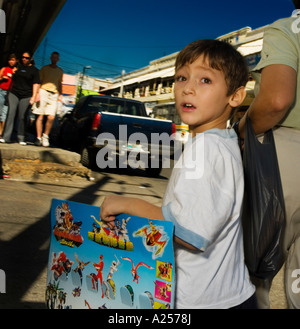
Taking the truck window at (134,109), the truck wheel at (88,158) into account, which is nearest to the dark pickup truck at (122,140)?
the truck wheel at (88,158)

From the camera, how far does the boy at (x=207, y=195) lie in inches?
44.9

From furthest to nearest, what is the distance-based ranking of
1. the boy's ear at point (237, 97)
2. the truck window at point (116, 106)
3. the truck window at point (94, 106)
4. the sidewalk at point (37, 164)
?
the truck window at point (116, 106), the truck window at point (94, 106), the sidewalk at point (37, 164), the boy's ear at point (237, 97)

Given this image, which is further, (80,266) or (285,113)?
(285,113)

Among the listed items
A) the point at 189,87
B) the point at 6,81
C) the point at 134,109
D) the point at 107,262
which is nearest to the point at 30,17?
the point at 134,109

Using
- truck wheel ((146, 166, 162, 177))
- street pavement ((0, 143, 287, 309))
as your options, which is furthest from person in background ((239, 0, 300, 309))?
truck wheel ((146, 166, 162, 177))

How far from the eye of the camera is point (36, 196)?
5484mm

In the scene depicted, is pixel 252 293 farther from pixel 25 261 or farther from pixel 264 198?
pixel 25 261

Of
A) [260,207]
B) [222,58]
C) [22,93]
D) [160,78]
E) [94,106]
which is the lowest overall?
[260,207]

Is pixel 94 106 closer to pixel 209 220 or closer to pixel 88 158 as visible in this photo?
pixel 88 158

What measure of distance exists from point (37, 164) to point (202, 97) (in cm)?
593

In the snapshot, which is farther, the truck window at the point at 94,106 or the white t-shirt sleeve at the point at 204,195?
the truck window at the point at 94,106

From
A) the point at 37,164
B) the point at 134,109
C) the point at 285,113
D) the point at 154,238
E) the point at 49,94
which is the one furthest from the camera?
the point at 134,109

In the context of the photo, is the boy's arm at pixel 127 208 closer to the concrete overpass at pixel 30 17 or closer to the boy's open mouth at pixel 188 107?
the boy's open mouth at pixel 188 107
